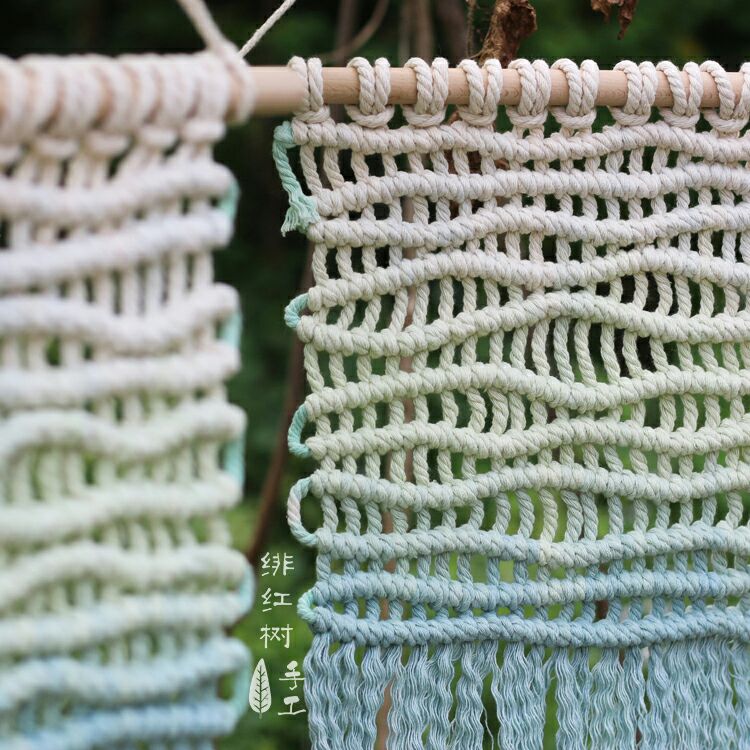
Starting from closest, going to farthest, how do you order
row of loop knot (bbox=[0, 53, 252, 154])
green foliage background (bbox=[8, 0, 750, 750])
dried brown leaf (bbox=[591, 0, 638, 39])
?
1. row of loop knot (bbox=[0, 53, 252, 154])
2. dried brown leaf (bbox=[591, 0, 638, 39])
3. green foliage background (bbox=[8, 0, 750, 750])

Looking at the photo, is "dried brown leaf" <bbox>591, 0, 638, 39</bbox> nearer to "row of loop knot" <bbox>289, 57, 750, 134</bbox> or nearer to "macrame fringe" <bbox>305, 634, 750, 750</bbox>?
"row of loop knot" <bbox>289, 57, 750, 134</bbox>

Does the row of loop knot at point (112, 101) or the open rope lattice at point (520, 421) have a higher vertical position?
the row of loop knot at point (112, 101)

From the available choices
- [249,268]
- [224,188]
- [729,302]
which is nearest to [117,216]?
[224,188]

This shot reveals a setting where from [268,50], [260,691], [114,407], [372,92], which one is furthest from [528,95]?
[268,50]

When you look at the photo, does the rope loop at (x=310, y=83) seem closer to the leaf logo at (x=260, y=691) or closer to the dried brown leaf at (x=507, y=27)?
the dried brown leaf at (x=507, y=27)

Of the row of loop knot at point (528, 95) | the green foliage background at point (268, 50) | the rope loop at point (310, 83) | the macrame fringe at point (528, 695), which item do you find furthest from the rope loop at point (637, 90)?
the green foliage background at point (268, 50)

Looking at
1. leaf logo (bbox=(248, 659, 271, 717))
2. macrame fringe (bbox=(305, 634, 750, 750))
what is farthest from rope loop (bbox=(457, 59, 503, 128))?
leaf logo (bbox=(248, 659, 271, 717))

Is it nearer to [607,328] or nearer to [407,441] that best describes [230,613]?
[407,441]
